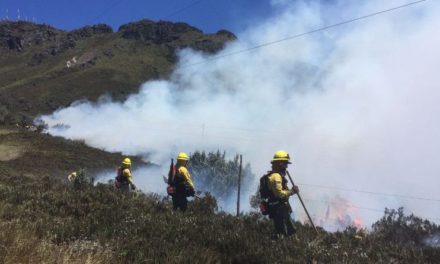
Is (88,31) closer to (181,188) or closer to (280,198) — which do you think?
(181,188)

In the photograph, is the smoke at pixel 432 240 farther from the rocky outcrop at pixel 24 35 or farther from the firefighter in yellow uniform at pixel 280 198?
the rocky outcrop at pixel 24 35

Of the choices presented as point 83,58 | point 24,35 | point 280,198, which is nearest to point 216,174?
point 280,198

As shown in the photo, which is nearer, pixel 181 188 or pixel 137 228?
pixel 137 228

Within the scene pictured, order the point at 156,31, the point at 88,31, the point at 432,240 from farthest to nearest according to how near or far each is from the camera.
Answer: the point at 88,31, the point at 156,31, the point at 432,240

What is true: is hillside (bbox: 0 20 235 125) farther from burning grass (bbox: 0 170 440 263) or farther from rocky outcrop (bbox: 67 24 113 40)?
burning grass (bbox: 0 170 440 263)

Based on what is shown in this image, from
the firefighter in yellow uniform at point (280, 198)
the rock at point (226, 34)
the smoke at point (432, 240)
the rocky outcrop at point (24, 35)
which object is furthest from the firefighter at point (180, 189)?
the rocky outcrop at point (24, 35)

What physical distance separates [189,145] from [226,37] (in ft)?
347

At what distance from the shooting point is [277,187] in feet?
31.7

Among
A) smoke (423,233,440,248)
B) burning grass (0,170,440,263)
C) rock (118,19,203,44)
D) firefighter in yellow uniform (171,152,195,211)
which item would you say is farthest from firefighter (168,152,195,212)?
rock (118,19,203,44)

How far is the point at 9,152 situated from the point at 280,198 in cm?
3266

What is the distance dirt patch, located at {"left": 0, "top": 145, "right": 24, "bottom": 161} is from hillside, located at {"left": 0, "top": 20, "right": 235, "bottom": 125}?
44.8m

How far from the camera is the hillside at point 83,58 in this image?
105562 mm

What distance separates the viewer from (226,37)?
16862cm

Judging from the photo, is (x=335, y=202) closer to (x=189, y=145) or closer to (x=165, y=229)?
(x=189, y=145)
